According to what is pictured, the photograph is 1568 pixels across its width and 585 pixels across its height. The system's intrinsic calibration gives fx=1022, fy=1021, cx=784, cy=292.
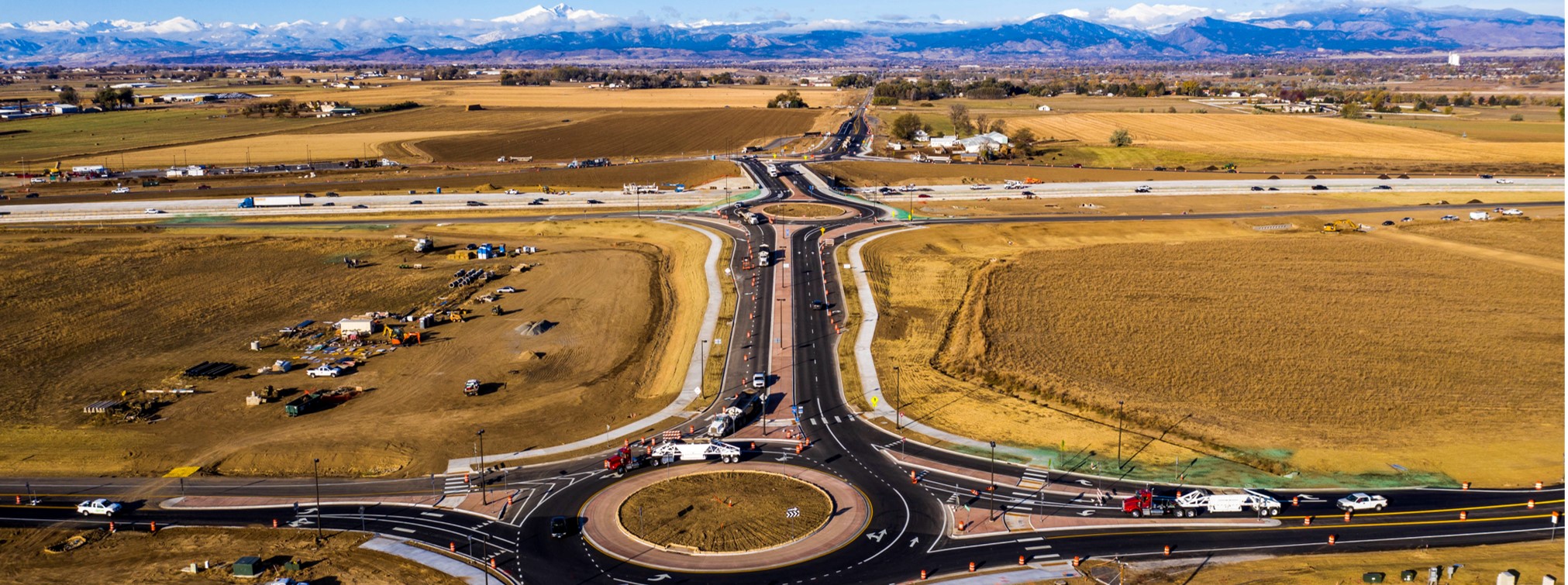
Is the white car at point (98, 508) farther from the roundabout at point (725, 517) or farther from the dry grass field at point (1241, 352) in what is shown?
the dry grass field at point (1241, 352)

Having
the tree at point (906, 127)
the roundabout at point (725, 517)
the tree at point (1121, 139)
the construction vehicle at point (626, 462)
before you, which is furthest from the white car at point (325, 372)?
the tree at point (1121, 139)

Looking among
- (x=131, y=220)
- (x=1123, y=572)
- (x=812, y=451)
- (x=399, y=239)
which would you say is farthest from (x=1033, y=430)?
(x=131, y=220)

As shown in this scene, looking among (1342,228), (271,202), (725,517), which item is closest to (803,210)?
(1342,228)

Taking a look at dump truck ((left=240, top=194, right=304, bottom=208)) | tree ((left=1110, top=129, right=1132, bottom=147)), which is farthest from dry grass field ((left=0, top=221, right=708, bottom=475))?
Answer: tree ((left=1110, top=129, right=1132, bottom=147))

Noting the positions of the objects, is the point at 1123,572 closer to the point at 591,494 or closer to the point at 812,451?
the point at 812,451

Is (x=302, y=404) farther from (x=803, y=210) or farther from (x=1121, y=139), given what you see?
(x=1121, y=139)

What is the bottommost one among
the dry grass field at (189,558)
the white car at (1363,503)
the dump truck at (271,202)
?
the dry grass field at (189,558)

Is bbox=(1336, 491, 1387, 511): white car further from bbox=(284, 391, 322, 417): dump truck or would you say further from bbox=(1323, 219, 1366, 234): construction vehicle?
bbox=(1323, 219, 1366, 234): construction vehicle
